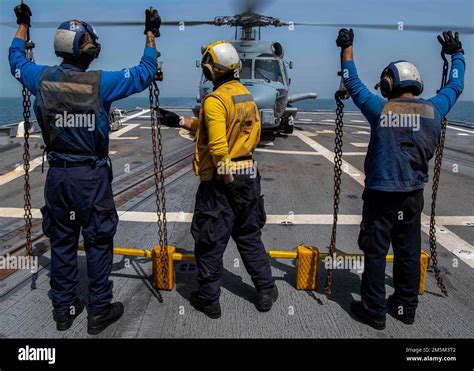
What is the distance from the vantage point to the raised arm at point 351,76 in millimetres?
3369

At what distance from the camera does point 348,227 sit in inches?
234

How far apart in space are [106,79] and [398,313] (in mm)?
3276

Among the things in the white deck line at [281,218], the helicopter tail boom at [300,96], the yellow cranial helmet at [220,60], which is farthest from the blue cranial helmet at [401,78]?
the helicopter tail boom at [300,96]

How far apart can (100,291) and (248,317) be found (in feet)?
4.36

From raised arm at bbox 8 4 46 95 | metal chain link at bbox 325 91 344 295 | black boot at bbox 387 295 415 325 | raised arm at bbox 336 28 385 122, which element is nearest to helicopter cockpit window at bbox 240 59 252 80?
metal chain link at bbox 325 91 344 295

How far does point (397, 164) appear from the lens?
3.29 m

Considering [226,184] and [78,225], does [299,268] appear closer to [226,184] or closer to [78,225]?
[226,184]

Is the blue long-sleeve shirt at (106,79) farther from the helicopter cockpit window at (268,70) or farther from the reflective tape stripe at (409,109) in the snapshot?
the helicopter cockpit window at (268,70)

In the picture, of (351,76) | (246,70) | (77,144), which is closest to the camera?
(77,144)

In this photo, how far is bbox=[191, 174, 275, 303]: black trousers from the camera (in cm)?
355

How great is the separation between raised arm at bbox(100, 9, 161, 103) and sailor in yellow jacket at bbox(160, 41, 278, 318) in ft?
1.58

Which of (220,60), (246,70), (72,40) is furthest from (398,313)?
(246,70)

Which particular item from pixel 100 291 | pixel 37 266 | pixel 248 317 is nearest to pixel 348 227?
pixel 248 317

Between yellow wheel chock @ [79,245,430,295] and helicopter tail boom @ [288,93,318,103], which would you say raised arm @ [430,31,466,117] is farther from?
helicopter tail boom @ [288,93,318,103]
